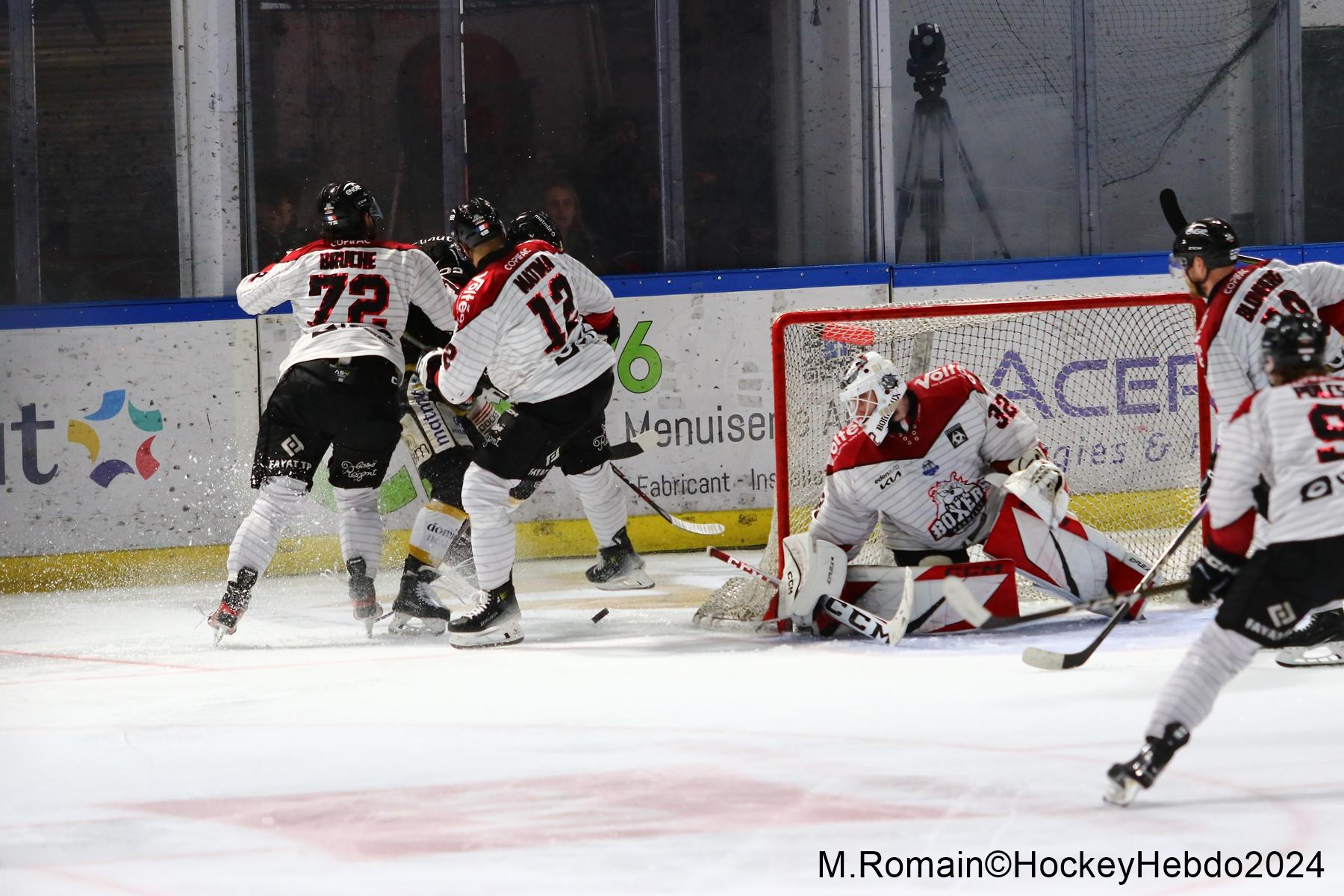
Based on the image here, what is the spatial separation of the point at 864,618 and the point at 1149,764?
171 cm

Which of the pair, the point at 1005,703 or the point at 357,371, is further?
the point at 357,371

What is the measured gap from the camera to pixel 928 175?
270 inches

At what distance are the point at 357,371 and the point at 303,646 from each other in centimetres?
77

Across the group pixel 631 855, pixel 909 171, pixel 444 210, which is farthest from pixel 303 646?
pixel 909 171

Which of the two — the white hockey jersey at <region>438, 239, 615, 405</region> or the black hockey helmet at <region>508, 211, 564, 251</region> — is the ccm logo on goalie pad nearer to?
the white hockey jersey at <region>438, 239, 615, 405</region>

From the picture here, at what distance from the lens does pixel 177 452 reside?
5855mm

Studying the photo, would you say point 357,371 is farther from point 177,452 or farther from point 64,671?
point 177,452

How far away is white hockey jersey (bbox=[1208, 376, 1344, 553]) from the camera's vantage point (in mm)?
2412

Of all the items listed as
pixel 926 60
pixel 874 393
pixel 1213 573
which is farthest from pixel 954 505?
pixel 926 60

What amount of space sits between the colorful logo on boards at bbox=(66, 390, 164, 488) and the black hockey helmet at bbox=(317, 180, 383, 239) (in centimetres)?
156

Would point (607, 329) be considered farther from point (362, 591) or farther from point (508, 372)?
point (362, 591)

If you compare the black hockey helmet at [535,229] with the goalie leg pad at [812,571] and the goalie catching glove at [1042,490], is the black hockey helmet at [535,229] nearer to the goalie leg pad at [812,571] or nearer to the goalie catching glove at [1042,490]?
the goalie leg pad at [812,571]

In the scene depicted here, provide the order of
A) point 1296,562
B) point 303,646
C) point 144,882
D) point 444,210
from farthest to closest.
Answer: point 444,210 < point 303,646 < point 1296,562 < point 144,882

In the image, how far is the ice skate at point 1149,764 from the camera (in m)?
2.43
